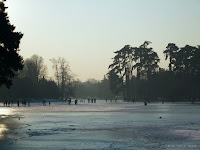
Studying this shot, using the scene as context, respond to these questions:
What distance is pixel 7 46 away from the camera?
38.0m

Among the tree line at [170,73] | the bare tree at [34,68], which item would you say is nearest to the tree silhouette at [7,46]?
the tree line at [170,73]

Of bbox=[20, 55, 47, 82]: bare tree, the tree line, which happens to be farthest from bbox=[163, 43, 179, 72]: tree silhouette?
bbox=[20, 55, 47, 82]: bare tree

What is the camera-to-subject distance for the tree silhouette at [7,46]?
121ft

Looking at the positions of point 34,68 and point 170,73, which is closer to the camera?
point 170,73

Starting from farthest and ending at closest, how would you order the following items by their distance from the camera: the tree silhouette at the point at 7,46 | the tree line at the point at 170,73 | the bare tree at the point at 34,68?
1. the bare tree at the point at 34,68
2. the tree line at the point at 170,73
3. the tree silhouette at the point at 7,46

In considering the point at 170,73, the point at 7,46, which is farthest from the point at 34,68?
the point at 7,46

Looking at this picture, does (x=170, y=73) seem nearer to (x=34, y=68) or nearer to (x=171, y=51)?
(x=171, y=51)

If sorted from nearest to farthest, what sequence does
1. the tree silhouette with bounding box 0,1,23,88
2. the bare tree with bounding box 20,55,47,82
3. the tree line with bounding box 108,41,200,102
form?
1. the tree silhouette with bounding box 0,1,23,88
2. the tree line with bounding box 108,41,200,102
3. the bare tree with bounding box 20,55,47,82

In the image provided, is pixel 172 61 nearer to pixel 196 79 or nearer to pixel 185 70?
pixel 185 70

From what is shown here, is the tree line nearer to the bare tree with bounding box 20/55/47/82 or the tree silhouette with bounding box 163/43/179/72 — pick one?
the tree silhouette with bounding box 163/43/179/72

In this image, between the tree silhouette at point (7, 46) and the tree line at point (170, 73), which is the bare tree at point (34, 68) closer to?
the tree line at point (170, 73)

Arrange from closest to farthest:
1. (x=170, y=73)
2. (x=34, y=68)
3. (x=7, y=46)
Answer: (x=7, y=46) → (x=170, y=73) → (x=34, y=68)

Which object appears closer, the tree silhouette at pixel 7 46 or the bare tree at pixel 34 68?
the tree silhouette at pixel 7 46

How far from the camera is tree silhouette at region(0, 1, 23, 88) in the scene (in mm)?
36969
